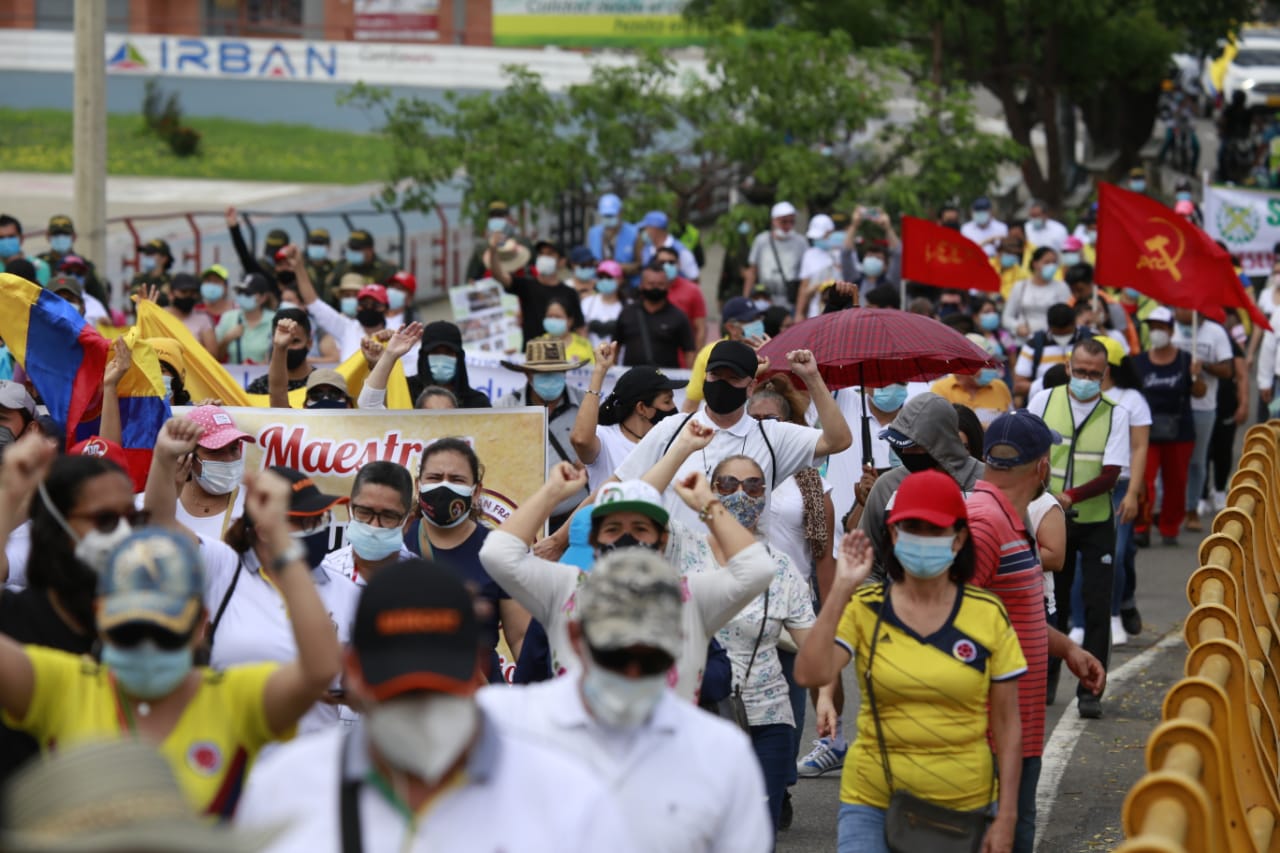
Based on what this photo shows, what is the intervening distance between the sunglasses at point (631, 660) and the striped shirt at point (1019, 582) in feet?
8.33

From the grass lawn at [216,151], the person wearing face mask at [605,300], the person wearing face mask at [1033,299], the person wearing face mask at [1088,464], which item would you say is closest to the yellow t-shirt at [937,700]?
the person wearing face mask at [1088,464]

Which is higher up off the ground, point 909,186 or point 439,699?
point 439,699

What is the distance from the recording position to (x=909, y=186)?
22797 millimetres

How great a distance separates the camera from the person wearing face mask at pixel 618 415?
28.8ft

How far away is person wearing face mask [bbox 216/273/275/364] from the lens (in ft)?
47.2

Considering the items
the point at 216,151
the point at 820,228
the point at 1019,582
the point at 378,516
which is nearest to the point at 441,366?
the point at 378,516

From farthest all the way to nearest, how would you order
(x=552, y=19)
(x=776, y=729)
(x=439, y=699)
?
(x=552, y=19)
(x=776, y=729)
(x=439, y=699)

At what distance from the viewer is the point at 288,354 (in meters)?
10.9

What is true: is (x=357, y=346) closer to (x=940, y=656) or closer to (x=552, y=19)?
(x=940, y=656)

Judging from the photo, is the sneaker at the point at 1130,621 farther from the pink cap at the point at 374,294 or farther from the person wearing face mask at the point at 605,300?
the person wearing face mask at the point at 605,300

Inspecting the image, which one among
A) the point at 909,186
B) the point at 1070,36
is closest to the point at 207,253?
the point at 909,186

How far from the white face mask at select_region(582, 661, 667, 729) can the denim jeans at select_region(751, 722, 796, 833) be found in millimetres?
2855

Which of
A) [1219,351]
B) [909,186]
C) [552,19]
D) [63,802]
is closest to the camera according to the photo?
[63,802]

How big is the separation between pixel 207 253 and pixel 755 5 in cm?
878
